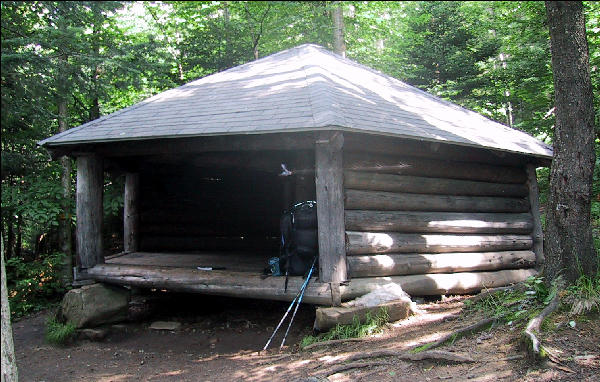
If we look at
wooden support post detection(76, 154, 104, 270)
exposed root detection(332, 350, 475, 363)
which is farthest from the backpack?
wooden support post detection(76, 154, 104, 270)

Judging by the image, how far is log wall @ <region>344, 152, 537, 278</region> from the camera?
632 centimetres

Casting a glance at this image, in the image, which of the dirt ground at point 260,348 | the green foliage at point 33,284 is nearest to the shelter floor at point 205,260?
the dirt ground at point 260,348

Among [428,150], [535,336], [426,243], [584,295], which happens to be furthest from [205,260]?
[584,295]

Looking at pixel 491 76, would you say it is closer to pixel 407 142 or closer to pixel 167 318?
pixel 407 142

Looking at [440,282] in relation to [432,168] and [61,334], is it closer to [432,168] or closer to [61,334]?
[432,168]

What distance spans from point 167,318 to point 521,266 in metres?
6.78

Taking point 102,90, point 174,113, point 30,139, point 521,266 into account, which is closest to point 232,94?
point 174,113

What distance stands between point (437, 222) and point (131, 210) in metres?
6.36

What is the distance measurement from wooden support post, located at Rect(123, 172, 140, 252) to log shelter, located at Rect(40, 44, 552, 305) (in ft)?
0.10

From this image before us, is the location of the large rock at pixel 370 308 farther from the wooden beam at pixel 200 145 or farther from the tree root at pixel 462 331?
the wooden beam at pixel 200 145

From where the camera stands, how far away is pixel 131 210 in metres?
9.34

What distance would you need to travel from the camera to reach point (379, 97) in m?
7.52

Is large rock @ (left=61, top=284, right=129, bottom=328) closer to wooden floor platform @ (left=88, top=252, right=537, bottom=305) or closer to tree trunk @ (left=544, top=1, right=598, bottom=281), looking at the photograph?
wooden floor platform @ (left=88, top=252, right=537, bottom=305)

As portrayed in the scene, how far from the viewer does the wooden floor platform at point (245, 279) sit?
5.96 m
